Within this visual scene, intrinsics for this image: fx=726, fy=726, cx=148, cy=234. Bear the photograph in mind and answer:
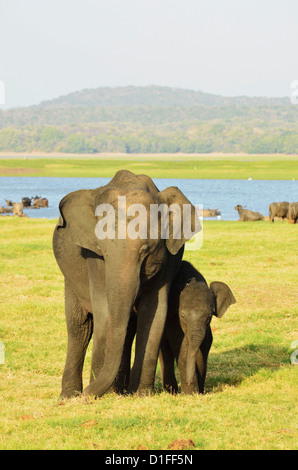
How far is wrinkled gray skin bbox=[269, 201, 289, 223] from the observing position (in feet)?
117

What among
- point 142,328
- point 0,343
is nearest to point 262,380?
point 142,328

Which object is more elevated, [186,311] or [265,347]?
[186,311]

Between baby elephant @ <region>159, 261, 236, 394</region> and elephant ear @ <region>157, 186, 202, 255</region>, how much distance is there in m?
0.86

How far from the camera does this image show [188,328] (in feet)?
28.7

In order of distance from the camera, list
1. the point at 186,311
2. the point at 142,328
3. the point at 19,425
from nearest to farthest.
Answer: the point at 19,425 < the point at 142,328 < the point at 186,311

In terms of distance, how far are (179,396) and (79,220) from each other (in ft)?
7.78

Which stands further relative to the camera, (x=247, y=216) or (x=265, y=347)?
(x=247, y=216)

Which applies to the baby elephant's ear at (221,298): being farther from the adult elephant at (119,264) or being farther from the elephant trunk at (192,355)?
the adult elephant at (119,264)

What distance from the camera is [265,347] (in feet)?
40.7

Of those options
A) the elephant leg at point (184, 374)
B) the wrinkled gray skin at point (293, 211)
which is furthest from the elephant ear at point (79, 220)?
the wrinkled gray skin at point (293, 211)

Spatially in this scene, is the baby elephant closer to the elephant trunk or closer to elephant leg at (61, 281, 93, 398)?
the elephant trunk

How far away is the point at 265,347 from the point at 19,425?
613 cm

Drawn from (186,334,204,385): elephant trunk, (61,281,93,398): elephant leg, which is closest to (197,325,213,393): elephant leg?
(186,334,204,385): elephant trunk
